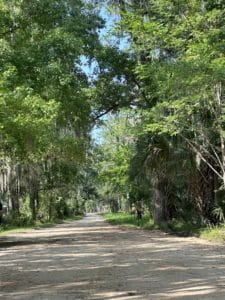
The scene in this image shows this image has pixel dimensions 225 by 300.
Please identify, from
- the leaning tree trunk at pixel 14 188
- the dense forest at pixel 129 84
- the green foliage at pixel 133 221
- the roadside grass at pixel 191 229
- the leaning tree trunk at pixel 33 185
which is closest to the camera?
the dense forest at pixel 129 84

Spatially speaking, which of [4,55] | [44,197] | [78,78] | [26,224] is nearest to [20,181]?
[26,224]

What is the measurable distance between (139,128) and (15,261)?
10925 mm

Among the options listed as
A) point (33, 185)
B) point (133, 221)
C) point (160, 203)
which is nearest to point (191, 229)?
point (160, 203)

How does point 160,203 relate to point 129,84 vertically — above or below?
below

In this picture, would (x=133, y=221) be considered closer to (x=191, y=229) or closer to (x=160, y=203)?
(x=160, y=203)

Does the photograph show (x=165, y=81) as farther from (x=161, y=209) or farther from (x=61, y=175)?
(x=61, y=175)

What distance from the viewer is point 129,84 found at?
95.3 feet

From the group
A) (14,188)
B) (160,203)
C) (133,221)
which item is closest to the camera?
(160,203)

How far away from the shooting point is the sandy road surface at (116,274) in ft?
28.3

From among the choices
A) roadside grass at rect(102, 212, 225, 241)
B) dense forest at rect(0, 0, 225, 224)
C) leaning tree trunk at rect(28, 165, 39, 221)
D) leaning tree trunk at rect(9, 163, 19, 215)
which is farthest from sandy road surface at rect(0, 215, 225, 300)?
leaning tree trunk at rect(28, 165, 39, 221)

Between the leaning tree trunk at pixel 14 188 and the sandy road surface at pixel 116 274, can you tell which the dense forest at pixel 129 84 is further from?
the leaning tree trunk at pixel 14 188

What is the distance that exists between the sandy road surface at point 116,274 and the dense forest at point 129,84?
4.87 meters

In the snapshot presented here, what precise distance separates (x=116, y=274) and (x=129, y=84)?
19.2 m

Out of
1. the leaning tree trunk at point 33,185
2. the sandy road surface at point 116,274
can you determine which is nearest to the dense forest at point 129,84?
the sandy road surface at point 116,274
